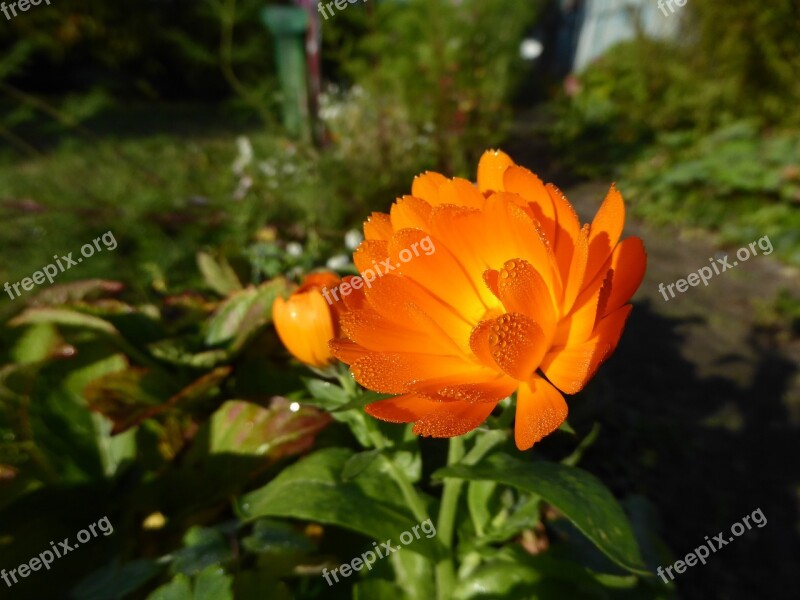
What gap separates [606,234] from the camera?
54 centimetres

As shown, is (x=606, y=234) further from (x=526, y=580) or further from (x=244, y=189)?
(x=244, y=189)

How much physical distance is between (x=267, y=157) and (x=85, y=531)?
2.24 meters

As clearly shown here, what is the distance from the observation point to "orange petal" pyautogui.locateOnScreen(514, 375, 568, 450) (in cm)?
46

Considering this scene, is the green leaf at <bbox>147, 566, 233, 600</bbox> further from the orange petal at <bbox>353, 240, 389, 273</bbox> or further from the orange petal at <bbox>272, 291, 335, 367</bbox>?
the orange petal at <bbox>353, 240, 389, 273</bbox>

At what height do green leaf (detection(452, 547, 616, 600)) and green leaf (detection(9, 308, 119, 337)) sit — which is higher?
green leaf (detection(9, 308, 119, 337))

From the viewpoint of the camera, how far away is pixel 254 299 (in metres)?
0.94

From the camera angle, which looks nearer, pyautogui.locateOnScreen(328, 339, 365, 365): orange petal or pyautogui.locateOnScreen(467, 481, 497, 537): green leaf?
pyautogui.locateOnScreen(328, 339, 365, 365): orange petal

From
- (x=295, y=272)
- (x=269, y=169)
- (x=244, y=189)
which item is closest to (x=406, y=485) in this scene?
(x=295, y=272)

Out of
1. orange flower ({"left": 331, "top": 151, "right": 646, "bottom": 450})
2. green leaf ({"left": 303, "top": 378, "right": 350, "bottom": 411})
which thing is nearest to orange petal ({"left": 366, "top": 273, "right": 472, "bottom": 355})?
orange flower ({"left": 331, "top": 151, "right": 646, "bottom": 450})

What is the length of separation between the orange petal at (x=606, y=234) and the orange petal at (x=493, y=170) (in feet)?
0.41

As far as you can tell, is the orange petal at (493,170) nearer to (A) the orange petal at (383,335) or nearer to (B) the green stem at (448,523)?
(A) the orange petal at (383,335)

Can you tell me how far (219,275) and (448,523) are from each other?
0.70 meters

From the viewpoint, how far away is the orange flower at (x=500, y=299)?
19.3 inches

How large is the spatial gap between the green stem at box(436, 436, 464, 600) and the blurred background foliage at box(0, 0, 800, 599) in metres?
0.07
